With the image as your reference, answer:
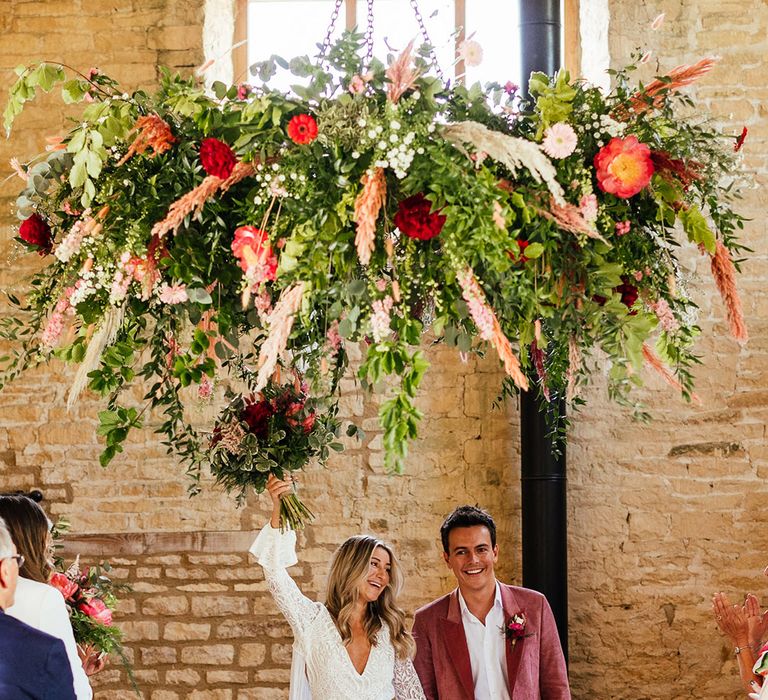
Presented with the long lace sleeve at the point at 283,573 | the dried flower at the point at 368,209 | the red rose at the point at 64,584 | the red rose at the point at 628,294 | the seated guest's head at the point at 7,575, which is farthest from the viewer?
the long lace sleeve at the point at 283,573

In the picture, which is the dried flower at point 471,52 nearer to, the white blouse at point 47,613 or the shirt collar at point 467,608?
the white blouse at point 47,613

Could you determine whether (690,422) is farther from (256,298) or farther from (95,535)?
(256,298)

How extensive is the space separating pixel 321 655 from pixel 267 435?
1067 mm

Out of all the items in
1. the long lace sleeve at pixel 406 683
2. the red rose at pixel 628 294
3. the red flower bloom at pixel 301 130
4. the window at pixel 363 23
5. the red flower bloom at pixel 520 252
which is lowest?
the long lace sleeve at pixel 406 683

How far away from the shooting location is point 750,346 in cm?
484

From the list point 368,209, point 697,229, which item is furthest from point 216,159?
point 697,229

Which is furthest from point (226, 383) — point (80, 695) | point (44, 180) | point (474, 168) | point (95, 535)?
point (474, 168)

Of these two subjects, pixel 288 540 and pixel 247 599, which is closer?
pixel 288 540

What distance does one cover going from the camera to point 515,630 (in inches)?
149

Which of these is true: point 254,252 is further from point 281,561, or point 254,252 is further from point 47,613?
point 281,561

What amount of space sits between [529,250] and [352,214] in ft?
1.09

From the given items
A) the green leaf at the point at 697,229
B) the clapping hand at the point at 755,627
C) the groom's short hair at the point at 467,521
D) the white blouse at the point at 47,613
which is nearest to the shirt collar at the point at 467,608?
the groom's short hair at the point at 467,521

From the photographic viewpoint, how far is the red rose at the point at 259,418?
295 cm

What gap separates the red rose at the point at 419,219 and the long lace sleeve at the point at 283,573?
5.71ft
